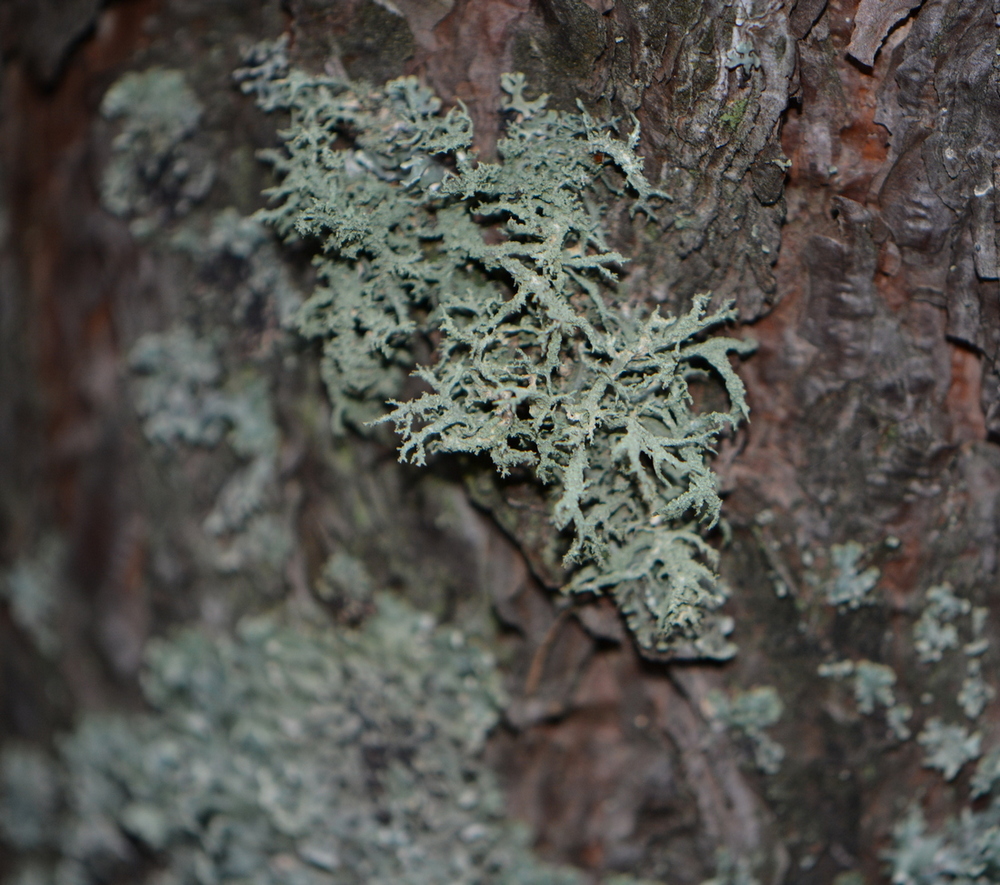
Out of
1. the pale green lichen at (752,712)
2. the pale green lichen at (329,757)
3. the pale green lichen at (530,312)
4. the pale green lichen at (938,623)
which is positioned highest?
the pale green lichen at (530,312)

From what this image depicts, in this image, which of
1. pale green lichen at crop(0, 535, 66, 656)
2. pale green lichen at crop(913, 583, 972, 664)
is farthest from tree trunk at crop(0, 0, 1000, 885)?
pale green lichen at crop(0, 535, 66, 656)

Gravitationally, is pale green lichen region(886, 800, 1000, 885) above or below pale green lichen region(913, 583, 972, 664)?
below

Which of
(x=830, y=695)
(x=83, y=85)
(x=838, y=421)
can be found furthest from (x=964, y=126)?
(x=83, y=85)

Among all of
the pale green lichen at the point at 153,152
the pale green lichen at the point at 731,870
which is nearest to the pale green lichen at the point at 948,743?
the pale green lichen at the point at 731,870

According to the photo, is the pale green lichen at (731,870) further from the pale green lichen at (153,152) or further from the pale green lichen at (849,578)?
the pale green lichen at (153,152)

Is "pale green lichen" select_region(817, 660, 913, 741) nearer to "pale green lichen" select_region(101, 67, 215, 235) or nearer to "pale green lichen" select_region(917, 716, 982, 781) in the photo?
"pale green lichen" select_region(917, 716, 982, 781)

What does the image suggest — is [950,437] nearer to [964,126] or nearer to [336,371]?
[964,126]

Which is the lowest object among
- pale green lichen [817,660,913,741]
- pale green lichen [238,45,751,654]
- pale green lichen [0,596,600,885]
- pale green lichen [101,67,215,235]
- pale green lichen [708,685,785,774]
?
pale green lichen [0,596,600,885]
